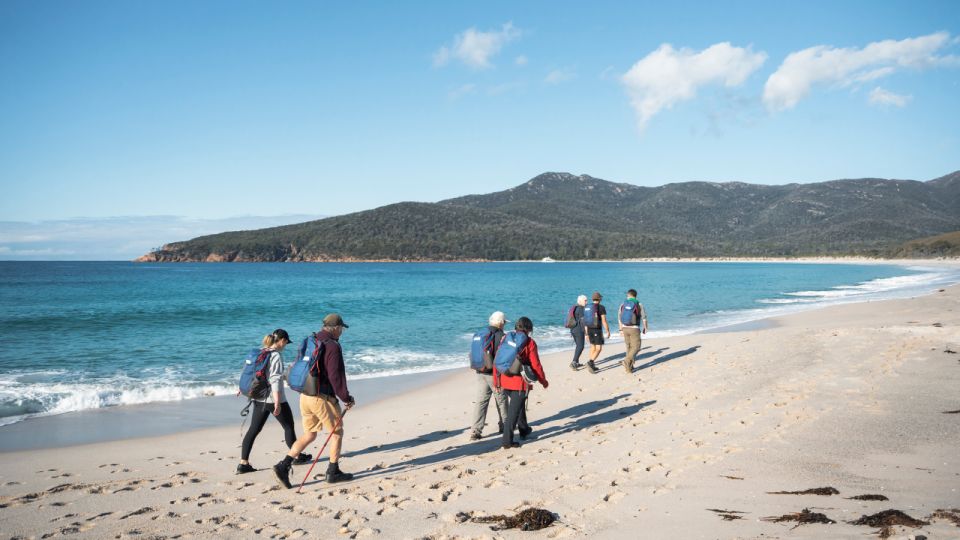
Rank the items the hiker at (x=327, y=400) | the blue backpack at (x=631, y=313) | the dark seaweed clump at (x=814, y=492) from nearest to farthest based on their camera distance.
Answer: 1. the dark seaweed clump at (x=814, y=492)
2. the hiker at (x=327, y=400)
3. the blue backpack at (x=631, y=313)

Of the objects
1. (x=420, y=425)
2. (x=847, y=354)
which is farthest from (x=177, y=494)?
(x=847, y=354)

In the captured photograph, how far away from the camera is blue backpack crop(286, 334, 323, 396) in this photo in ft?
20.2

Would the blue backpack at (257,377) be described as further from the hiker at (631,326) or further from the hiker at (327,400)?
the hiker at (631,326)

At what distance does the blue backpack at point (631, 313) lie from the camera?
12.6m

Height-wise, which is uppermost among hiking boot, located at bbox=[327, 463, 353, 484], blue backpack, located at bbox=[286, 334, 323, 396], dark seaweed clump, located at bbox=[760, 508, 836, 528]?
blue backpack, located at bbox=[286, 334, 323, 396]

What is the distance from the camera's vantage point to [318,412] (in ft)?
21.0

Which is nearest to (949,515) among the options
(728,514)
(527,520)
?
(728,514)

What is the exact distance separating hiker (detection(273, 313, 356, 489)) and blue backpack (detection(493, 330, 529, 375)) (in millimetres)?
2181

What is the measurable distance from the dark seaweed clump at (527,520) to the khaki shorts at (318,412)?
7.18ft

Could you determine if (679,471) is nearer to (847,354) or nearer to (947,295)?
(847,354)

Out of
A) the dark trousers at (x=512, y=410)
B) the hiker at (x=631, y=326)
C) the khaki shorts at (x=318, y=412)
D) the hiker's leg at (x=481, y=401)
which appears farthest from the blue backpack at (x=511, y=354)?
the hiker at (x=631, y=326)

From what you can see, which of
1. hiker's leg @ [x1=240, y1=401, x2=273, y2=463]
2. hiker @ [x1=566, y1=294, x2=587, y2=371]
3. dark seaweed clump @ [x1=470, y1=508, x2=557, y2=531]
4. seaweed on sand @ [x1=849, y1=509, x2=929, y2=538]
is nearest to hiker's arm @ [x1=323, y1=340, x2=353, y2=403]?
hiker's leg @ [x1=240, y1=401, x2=273, y2=463]

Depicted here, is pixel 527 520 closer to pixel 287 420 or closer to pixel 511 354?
pixel 511 354

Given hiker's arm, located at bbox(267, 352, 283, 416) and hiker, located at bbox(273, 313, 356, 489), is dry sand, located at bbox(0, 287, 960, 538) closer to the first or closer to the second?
hiker, located at bbox(273, 313, 356, 489)
